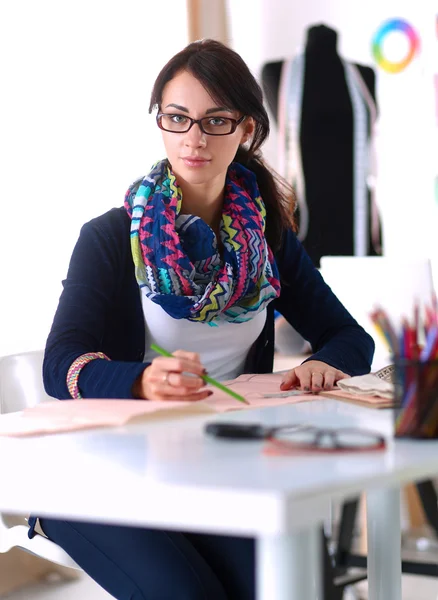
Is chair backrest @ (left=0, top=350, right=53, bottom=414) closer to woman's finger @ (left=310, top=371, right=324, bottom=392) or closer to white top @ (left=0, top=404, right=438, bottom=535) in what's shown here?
woman's finger @ (left=310, top=371, right=324, bottom=392)

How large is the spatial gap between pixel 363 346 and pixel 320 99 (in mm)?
2700

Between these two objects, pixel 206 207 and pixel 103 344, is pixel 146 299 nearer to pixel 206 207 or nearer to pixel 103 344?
pixel 103 344

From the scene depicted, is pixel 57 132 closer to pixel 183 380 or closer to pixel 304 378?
pixel 304 378

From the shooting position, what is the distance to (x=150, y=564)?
116 centimetres

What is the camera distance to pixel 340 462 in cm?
84

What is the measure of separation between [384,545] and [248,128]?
834 millimetres

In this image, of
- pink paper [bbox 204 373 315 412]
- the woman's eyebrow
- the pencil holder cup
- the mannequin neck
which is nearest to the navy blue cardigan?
pink paper [bbox 204 373 315 412]

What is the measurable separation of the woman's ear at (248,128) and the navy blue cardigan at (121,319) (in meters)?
0.22

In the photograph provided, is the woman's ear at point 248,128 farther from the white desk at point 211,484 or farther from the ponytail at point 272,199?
the white desk at point 211,484

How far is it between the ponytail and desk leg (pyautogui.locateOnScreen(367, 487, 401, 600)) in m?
0.59

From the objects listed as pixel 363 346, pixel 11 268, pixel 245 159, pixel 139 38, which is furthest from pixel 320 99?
pixel 363 346

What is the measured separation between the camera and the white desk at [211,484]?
73 centimetres

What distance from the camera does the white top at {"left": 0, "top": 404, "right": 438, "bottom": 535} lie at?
73 cm

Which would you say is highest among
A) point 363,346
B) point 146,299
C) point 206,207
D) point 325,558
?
point 206,207
